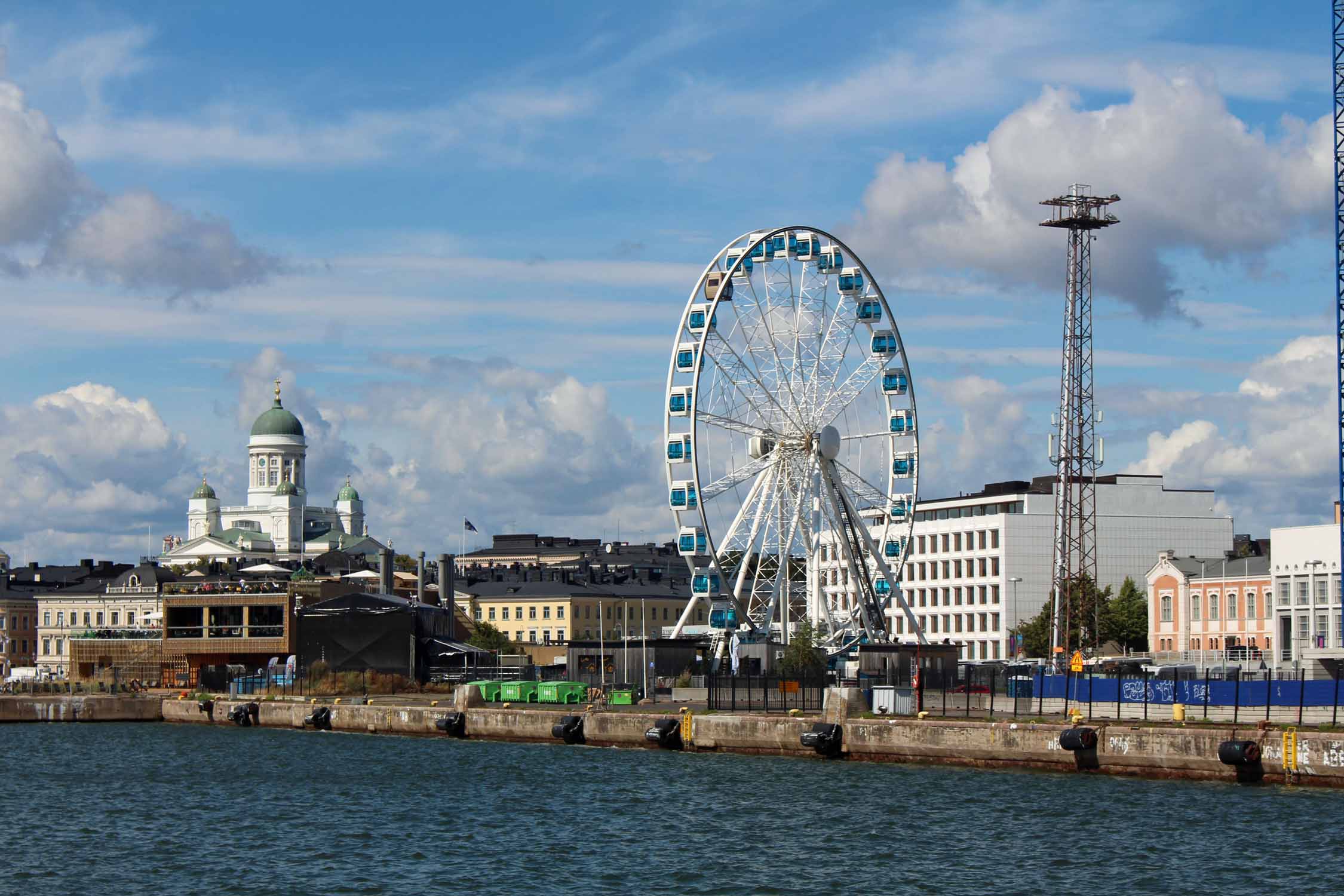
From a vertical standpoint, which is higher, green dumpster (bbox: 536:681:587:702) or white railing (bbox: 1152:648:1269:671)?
white railing (bbox: 1152:648:1269:671)

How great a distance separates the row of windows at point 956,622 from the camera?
6152 inches

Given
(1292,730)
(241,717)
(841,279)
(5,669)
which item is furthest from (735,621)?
(5,669)

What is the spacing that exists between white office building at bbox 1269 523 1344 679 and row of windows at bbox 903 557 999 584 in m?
38.8

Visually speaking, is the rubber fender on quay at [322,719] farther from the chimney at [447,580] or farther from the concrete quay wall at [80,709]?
the chimney at [447,580]

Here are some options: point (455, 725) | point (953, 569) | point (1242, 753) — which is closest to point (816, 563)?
point (455, 725)

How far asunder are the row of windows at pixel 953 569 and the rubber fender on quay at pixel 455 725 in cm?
7639

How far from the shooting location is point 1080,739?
59750 mm

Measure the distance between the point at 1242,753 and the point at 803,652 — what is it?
164 ft

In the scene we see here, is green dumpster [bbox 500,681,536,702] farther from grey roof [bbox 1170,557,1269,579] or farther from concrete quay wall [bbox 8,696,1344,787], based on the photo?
grey roof [bbox 1170,557,1269,579]

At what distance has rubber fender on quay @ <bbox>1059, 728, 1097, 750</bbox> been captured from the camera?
196ft

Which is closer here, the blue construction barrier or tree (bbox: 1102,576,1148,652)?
the blue construction barrier

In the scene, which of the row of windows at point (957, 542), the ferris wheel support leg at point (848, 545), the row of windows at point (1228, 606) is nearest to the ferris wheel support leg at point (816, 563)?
the ferris wheel support leg at point (848, 545)

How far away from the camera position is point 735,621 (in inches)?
4087

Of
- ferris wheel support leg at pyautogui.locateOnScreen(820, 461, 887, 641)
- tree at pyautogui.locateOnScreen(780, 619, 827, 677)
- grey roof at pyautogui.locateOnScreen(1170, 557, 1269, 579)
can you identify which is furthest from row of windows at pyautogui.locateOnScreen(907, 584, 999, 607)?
tree at pyautogui.locateOnScreen(780, 619, 827, 677)
